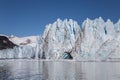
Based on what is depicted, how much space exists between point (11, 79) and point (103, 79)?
55.6 feet

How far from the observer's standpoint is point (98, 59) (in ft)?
654

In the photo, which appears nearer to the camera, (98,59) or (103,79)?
(103,79)

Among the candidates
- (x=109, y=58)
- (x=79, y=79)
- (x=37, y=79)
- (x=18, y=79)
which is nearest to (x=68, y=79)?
(x=79, y=79)

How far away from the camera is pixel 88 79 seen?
5369 cm

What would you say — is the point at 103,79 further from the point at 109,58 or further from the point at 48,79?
the point at 109,58

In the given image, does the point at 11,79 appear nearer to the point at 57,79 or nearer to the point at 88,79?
the point at 57,79

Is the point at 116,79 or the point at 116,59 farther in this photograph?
the point at 116,59

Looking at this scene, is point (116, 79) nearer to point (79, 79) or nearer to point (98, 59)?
point (79, 79)

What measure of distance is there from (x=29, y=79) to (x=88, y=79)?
10.9 metres

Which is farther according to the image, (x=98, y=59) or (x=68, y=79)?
(x=98, y=59)

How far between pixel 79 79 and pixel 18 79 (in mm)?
11373

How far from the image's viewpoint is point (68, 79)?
5366 cm

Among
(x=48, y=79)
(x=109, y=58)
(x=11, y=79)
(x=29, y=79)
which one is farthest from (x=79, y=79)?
(x=109, y=58)

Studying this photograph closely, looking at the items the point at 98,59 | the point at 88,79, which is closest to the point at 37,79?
the point at 88,79
